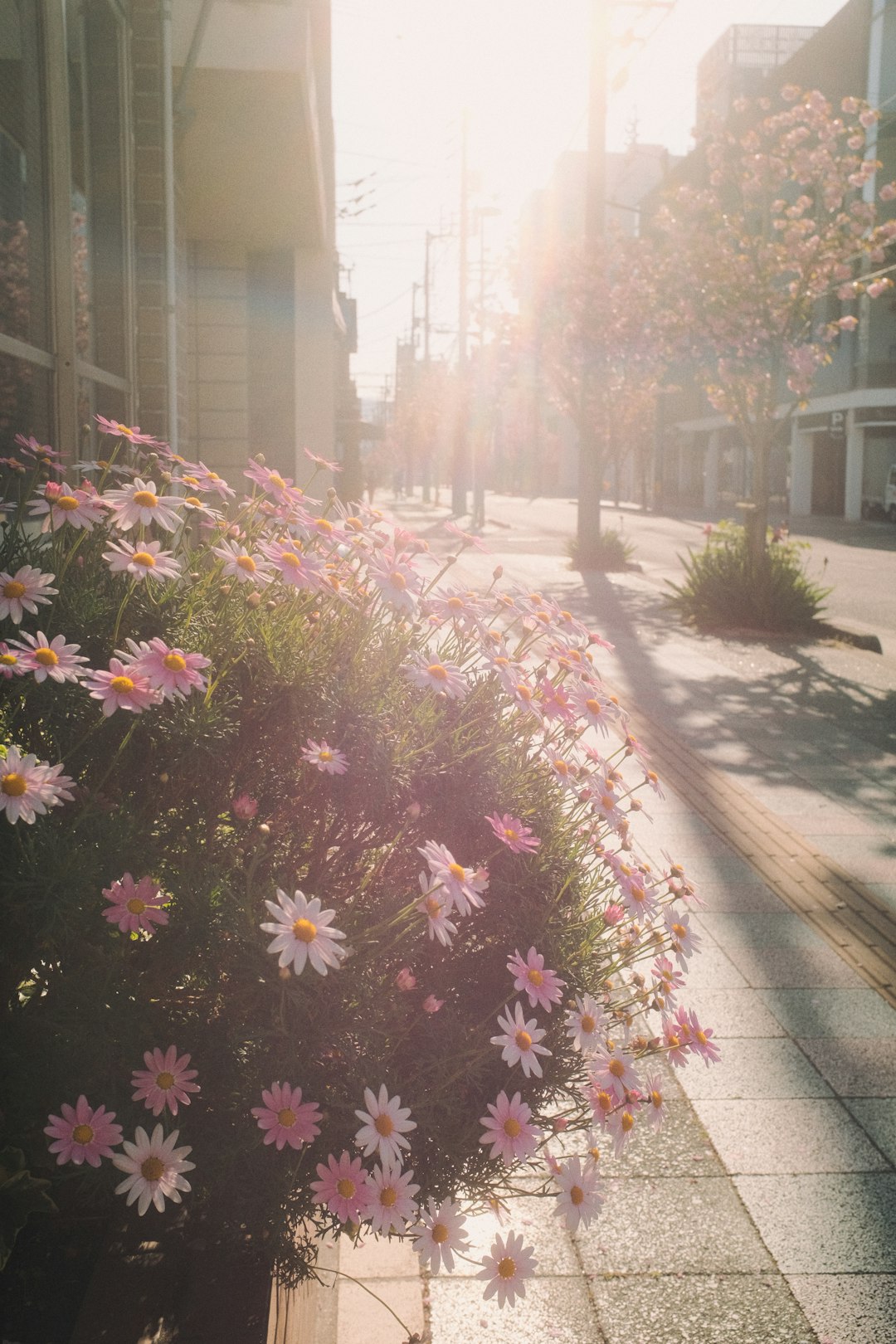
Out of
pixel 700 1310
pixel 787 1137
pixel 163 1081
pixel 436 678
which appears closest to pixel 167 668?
pixel 436 678

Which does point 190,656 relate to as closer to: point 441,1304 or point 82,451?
point 441,1304

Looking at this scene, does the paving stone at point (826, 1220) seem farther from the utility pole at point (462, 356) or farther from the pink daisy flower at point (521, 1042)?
the utility pole at point (462, 356)

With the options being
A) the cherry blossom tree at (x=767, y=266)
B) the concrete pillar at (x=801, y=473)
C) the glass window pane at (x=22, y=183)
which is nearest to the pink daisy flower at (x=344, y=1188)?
the glass window pane at (x=22, y=183)

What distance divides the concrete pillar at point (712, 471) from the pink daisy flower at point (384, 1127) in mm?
62759

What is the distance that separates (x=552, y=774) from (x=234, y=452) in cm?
1006

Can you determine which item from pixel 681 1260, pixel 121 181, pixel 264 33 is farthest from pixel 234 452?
pixel 681 1260

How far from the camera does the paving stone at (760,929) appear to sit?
4527 mm

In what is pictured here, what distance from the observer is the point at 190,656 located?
1662 millimetres

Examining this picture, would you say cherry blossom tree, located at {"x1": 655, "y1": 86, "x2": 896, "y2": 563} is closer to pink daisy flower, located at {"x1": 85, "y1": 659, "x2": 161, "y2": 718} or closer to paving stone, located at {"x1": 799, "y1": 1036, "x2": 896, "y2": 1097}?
paving stone, located at {"x1": 799, "y1": 1036, "x2": 896, "y2": 1097}

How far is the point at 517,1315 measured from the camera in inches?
95.4

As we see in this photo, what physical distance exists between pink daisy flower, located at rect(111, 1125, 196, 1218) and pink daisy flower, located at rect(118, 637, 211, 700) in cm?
57

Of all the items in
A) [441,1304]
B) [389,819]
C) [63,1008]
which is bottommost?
[441,1304]

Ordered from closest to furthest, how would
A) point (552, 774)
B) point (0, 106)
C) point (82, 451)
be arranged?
point (552, 774)
point (0, 106)
point (82, 451)

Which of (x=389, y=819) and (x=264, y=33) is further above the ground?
A: (x=264, y=33)
